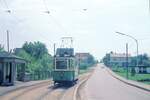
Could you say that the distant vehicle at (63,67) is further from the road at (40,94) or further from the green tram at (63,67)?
the road at (40,94)

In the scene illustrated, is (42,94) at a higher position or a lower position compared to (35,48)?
lower

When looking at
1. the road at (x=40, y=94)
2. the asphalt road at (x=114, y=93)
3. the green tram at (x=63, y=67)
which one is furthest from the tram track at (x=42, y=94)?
the green tram at (x=63, y=67)

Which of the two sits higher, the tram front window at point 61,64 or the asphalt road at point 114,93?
the tram front window at point 61,64

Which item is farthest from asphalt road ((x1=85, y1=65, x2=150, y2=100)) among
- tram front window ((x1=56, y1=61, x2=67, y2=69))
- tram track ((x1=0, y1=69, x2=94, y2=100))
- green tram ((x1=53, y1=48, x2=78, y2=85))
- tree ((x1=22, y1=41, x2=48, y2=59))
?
tree ((x1=22, y1=41, x2=48, y2=59))

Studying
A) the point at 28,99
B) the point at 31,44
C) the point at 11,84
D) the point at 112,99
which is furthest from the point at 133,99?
the point at 31,44

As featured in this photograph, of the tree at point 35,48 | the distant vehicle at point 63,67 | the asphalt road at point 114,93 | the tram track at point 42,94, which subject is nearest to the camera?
the tram track at point 42,94

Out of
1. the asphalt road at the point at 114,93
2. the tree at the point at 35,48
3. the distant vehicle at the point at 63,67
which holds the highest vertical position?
the tree at the point at 35,48

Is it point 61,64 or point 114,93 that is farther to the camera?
point 61,64

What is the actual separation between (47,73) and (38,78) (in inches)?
365

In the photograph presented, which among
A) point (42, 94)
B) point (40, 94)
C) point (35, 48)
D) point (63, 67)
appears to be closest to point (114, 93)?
point (42, 94)

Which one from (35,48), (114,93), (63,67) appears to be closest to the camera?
(114,93)

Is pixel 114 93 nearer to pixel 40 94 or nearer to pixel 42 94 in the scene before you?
pixel 42 94

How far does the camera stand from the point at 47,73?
70.2m

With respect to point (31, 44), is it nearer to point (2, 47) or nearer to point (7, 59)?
point (2, 47)
